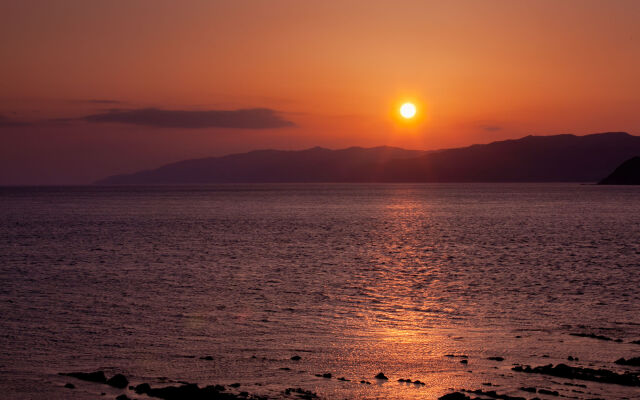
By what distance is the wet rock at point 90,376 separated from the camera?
16.2 metres

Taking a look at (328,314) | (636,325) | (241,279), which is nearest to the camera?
(636,325)

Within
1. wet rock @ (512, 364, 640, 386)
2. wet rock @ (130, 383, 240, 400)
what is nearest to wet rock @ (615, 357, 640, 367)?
wet rock @ (512, 364, 640, 386)

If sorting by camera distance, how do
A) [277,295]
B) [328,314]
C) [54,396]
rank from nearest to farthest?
[54,396] < [328,314] < [277,295]

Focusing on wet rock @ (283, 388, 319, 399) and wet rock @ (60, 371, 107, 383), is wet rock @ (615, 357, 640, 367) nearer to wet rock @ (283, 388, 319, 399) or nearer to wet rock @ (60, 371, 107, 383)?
wet rock @ (283, 388, 319, 399)

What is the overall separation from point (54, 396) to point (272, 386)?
16.9ft

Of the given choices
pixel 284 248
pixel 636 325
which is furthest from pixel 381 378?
pixel 284 248

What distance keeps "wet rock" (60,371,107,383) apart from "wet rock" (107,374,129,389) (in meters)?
0.30

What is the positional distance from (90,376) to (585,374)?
12696 mm

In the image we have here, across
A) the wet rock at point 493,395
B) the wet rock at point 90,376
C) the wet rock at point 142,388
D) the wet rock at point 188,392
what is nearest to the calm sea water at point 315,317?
the wet rock at point 90,376

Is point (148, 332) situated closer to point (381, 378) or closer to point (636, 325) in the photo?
point (381, 378)

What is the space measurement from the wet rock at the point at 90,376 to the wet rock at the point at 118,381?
0.30 metres

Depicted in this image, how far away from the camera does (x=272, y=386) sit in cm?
1566

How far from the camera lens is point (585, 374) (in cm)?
1616

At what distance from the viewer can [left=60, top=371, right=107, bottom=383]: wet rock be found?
53.3ft
